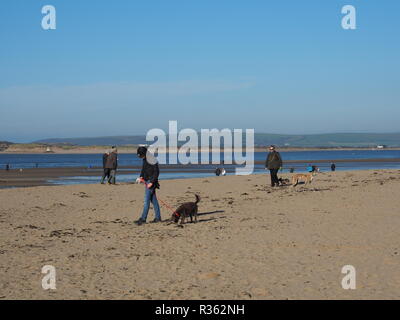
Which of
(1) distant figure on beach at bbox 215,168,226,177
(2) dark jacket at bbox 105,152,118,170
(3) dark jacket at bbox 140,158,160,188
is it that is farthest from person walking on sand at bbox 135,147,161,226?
(1) distant figure on beach at bbox 215,168,226,177

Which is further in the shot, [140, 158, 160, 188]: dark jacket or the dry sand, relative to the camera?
[140, 158, 160, 188]: dark jacket

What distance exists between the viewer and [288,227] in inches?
463

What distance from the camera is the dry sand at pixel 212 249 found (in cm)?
A: 696

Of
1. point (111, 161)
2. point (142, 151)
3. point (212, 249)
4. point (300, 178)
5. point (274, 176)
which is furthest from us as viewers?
point (111, 161)

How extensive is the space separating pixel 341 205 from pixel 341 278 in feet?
27.0

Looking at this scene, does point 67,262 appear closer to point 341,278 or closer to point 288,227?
point 341,278

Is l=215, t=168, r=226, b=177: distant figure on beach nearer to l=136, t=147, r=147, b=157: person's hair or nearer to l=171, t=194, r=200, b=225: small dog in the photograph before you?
l=171, t=194, r=200, b=225: small dog

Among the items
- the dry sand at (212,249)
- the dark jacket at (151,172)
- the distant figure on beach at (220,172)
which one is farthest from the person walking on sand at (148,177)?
the distant figure on beach at (220,172)

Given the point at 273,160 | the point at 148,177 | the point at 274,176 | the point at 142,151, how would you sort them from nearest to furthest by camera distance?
the point at 142,151, the point at 148,177, the point at 273,160, the point at 274,176

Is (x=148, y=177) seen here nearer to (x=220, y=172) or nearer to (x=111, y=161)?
(x=111, y=161)

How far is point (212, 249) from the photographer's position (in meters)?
9.54

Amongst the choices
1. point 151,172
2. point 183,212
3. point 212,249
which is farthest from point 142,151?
point 212,249

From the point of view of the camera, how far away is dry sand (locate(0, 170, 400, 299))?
6965mm

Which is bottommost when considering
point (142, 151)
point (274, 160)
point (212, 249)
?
point (212, 249)
